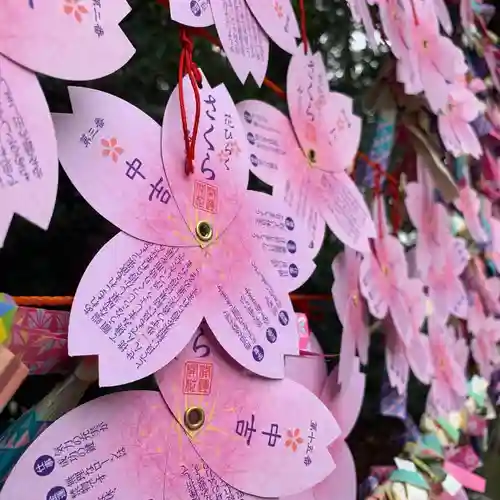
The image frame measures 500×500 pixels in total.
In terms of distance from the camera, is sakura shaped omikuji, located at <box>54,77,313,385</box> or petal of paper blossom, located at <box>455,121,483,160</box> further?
petal of paper blossom, located at <box>455,121,483,160</box>

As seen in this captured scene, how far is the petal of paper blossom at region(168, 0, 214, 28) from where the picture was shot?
327 millimetres

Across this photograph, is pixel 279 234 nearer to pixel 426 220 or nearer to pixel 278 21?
pixel 278 21

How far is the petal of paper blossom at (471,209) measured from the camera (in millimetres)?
707

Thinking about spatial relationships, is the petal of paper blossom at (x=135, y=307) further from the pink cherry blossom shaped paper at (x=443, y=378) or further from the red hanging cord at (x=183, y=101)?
the pink cherry blossom shaped paper at (x=443, y=378)

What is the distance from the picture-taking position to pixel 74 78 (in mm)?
267

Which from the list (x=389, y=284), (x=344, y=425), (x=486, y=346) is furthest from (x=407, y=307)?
(x=486, y=346)

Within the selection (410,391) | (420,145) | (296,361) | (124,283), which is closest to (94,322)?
(124,283)

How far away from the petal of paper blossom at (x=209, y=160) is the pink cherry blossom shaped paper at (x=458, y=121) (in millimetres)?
309

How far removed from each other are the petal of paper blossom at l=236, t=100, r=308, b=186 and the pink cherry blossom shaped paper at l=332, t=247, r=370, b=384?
0.27ft

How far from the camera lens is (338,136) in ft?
1.55

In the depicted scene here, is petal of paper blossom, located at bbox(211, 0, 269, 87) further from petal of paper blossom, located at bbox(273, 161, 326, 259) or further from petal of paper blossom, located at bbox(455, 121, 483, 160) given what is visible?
petal of paper blossom, located at bbox(455, 121, 483, 160)

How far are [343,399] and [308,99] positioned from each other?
201 mm

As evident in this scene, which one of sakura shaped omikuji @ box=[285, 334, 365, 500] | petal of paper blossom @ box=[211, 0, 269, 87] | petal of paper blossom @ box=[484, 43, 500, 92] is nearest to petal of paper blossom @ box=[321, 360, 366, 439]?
sakura shaped omikuji @ box=[285, 334, 365, 500]

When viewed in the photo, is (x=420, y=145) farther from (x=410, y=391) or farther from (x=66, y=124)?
(x=66, y=124)
